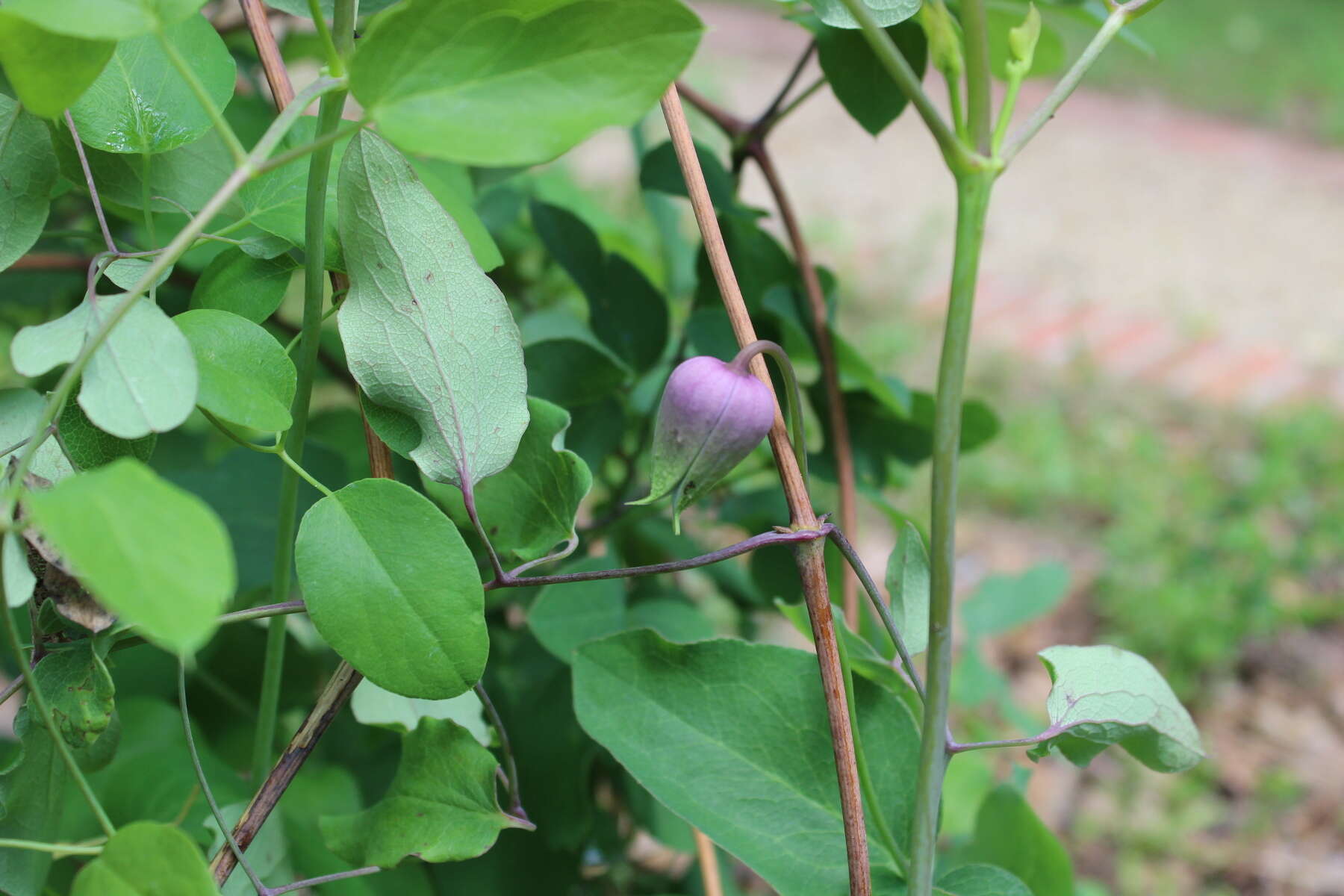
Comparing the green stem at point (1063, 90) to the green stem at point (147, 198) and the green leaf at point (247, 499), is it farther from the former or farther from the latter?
the green leaf at point (247, 499)

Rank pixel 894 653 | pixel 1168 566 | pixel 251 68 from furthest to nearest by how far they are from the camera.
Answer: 1. pixel 1168 566
2. pixel 251 68
3. pixel 894 653

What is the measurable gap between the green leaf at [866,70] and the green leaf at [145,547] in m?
0.30

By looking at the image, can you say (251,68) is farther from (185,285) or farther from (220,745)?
(220,745)

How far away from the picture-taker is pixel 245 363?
0.26 m

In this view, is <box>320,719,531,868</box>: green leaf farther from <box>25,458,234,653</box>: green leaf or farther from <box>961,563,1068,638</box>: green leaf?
<box>961,563,1068,638</box>: green leaf

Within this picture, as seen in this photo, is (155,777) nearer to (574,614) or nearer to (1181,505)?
(574,614)

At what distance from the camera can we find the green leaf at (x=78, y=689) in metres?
0.27

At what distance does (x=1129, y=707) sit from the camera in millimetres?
296

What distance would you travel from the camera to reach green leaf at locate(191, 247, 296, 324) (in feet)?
0.95

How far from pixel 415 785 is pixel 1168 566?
1382 mm

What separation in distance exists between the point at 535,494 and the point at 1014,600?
671mm

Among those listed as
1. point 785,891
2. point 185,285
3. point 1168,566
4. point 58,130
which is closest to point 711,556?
point 785,891

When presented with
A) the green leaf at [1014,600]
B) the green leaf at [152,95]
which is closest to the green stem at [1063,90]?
the green leaf at [152,95]

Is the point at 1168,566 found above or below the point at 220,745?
below
